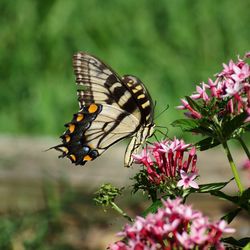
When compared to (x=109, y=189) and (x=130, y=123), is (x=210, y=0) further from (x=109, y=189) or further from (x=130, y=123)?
(x=109, y=189)

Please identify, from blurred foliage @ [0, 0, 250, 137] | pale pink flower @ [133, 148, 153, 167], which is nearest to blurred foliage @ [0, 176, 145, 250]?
blurred foliage @ [0, 0, 250, 137]

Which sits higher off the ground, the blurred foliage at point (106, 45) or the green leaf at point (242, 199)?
the blurred foliage at point (106, 45)

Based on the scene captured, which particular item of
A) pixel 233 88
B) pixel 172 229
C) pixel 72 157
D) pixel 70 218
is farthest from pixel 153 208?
pixel 70 218

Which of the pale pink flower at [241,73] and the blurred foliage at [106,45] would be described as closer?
the pale pink flower at [241,73]

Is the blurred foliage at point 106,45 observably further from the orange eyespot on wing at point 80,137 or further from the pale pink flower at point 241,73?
the pale pink flower at point 241,73

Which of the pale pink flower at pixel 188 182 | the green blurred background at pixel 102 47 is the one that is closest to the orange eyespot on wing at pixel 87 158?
the pale pink flower at pixel 188 182

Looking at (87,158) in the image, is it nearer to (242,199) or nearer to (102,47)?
(242,199)
